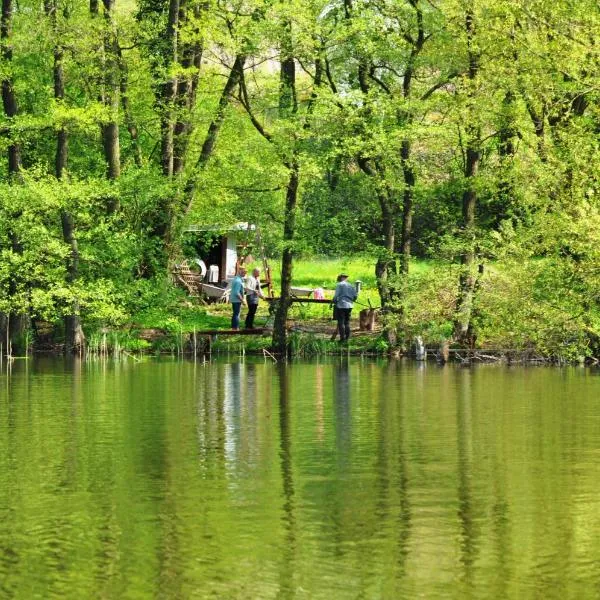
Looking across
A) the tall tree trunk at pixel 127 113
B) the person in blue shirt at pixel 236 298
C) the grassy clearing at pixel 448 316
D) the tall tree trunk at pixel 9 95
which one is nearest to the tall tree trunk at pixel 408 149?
the grassy clearing at pixel 448 316

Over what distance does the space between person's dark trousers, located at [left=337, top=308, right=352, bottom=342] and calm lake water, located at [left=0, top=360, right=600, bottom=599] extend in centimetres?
1761

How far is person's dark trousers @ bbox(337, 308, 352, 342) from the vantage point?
1779 inches

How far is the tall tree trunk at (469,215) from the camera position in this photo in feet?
138

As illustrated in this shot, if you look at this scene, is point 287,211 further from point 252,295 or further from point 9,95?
point 9,95

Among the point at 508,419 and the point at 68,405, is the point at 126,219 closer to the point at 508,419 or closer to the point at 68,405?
the point at 68,405

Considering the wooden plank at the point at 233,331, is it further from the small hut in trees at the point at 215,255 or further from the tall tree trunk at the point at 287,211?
the small hut in trees at the point at 215,255

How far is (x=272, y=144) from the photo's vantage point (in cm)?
4459

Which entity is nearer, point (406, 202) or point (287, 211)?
point (287, 211)

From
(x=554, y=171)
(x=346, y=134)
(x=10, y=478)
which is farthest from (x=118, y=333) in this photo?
(x=10, y=478)

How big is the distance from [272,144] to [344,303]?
17.3ft

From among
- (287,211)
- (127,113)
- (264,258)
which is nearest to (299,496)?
(287,211)

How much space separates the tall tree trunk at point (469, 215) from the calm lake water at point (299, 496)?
47.8ft

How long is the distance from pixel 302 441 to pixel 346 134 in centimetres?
2610

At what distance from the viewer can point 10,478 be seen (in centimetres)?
1567
